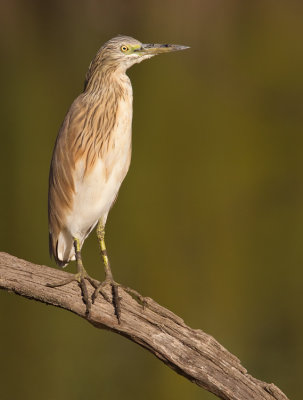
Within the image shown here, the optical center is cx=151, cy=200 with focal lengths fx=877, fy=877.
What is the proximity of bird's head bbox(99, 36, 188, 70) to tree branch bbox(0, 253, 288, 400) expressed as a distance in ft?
2.23

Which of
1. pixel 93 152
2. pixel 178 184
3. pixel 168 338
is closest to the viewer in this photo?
pixel 168 338

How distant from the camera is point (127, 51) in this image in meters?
2.68

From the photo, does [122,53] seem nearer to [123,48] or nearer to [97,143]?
[123,48]

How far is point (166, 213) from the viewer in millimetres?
6160

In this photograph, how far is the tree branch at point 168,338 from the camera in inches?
96.3

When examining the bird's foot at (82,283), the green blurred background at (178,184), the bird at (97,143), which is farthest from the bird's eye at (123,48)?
the green blurred background at (178,184)

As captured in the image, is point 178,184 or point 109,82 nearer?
point 109,82

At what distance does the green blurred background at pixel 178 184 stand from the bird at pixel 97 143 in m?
2.40

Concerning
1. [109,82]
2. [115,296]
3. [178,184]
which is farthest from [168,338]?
[178,184]

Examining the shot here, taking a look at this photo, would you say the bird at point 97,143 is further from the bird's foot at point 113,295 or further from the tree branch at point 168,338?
the tree branch at point 168,338

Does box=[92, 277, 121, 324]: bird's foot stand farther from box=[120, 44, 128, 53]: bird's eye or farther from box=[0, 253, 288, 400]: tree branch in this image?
box=[120, 44, 128, 53]: bird's eye

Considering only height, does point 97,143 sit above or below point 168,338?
above

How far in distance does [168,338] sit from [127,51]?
2.88 ft

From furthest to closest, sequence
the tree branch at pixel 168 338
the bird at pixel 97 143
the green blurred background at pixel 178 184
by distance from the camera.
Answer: the green blurred background at pixel 178 184 → the bird at pixel 97 143 → the tree branch at pixel 168 338
